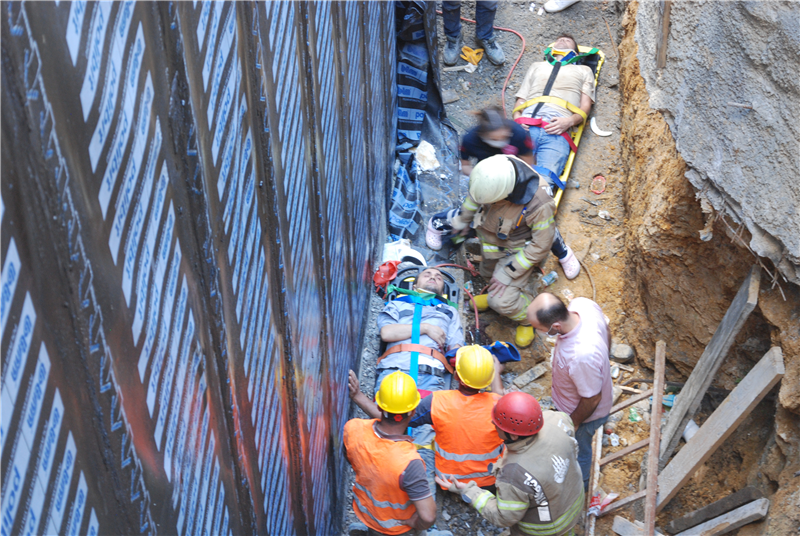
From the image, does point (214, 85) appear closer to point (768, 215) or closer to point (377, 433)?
point (377, 433)

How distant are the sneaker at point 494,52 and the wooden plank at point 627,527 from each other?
20.6ft

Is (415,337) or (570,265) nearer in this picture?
(415,337)

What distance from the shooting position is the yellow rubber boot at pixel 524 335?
6328 mm

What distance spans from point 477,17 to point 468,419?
6.48 meters

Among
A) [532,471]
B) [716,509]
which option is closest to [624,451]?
[716,509]

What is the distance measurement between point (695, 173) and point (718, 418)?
1.66m

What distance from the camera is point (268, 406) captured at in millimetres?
2701

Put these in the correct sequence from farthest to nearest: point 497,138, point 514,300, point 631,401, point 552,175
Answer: point 552,175, point 497,138, point 514,300, point 631,401

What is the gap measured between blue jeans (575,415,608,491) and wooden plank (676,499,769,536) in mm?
780

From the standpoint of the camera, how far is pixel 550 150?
294 inches

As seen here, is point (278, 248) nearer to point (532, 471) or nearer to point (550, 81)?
point (532, 471)

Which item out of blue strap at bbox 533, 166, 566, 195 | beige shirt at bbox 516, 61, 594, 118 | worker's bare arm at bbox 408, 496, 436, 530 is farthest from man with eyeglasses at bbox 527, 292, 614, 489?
beige shirt at bbox 516, 61, 594, 118

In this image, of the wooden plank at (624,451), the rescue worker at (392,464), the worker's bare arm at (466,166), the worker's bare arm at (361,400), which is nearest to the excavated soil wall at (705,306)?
the wooden plank at (624,451)

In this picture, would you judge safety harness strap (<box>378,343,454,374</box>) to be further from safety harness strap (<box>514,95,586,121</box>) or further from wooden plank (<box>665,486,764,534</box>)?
safety harness strap (<box>514,95,586,121</box>)
